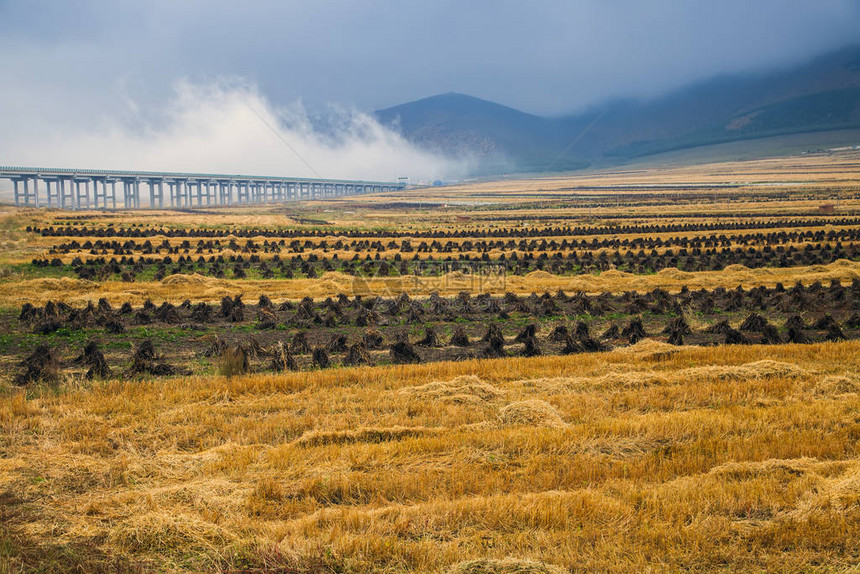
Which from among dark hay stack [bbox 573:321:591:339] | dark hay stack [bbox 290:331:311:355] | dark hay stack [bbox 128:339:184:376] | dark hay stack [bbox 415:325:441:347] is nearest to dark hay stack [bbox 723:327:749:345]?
dark hay stack [bbox 573:321:591:339]

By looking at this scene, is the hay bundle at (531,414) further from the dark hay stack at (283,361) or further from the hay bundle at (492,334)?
the hay bundle at (492,334)

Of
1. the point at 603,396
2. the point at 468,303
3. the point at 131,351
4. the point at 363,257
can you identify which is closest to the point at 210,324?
the point at 131,351

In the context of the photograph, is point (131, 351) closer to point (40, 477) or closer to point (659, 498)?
point (40, 477)

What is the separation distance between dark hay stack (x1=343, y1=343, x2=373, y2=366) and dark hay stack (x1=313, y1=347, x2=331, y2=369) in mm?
480

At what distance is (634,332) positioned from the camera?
19500 mm

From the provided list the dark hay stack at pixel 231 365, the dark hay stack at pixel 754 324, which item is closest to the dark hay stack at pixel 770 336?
the dark hay stack at pixel 754 324

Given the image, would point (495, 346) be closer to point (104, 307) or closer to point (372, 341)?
point (372, 341)

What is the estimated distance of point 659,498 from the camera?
746 cm

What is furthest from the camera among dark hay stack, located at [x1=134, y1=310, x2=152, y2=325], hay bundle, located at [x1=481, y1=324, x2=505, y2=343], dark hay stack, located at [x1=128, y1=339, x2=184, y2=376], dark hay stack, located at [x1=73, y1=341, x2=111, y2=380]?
dark hay stack, located at [x1=134, y1=310, x2=152, y2=325]

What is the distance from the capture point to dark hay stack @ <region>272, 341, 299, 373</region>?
15486 mm

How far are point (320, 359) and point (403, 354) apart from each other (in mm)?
2178

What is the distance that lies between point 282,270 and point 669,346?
26.0 meters

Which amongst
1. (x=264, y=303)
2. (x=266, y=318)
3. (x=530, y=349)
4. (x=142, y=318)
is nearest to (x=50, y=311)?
(x=142, y=318)

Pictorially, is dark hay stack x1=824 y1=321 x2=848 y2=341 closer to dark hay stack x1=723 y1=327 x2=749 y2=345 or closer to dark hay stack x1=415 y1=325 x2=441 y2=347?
dark hay stack x1=723 y1=327 x2=749 y2=345
